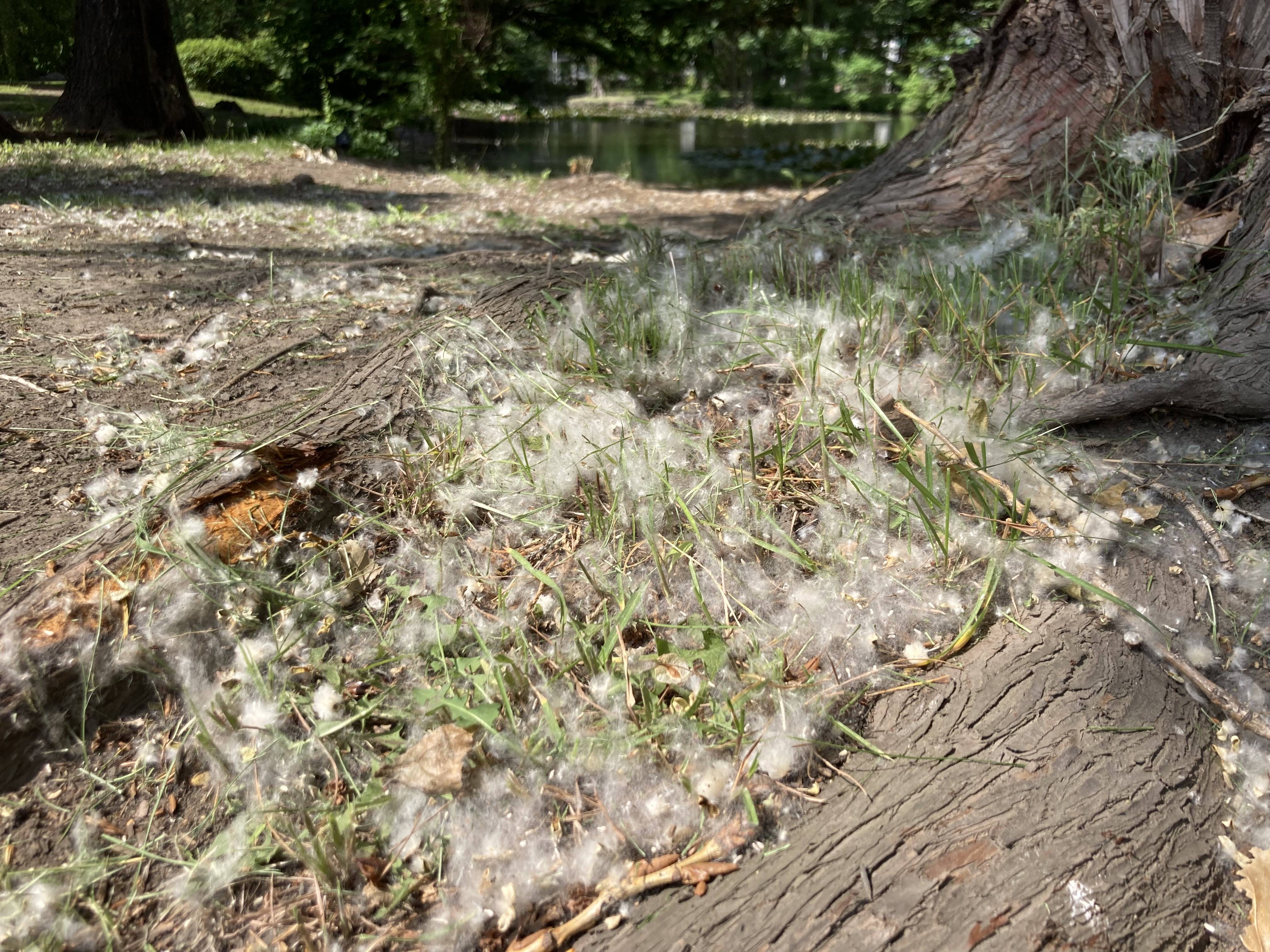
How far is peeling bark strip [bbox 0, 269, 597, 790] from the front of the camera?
1492 mm

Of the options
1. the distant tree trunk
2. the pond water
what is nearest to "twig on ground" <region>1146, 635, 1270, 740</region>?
the pond water

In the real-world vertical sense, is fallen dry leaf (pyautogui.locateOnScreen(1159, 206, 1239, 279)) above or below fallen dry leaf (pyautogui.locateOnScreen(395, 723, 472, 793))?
above

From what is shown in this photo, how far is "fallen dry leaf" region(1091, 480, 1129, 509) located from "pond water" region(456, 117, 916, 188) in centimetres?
478

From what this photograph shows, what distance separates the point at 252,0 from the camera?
50.5 ft

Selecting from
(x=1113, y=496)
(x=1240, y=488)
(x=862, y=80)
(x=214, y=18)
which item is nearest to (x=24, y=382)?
(x=1113, y=496)

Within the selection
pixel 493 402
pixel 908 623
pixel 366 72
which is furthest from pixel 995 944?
pixel 366 72

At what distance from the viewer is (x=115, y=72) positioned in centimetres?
902

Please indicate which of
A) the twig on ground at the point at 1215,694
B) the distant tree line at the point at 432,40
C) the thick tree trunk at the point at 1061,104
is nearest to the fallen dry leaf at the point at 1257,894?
the twig on ground at the point at 1215,694

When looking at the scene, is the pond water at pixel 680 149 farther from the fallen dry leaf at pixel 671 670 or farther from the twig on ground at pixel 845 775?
the twig on ground at pixel 845 775

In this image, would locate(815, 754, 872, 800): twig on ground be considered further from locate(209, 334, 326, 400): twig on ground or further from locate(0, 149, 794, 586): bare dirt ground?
locate(209, 334, 326, 400): twig on ground

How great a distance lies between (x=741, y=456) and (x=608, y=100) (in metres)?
36.7

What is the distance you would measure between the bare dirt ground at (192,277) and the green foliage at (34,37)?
Result: 3.38 metres

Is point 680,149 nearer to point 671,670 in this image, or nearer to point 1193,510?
point 1193,510

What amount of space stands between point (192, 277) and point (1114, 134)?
3.92 metres
